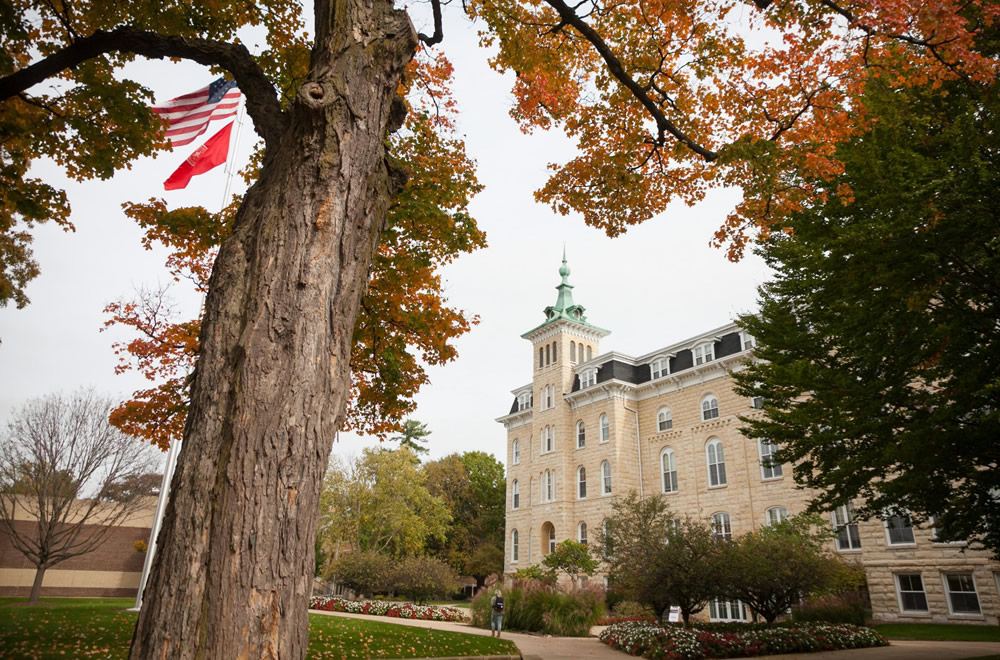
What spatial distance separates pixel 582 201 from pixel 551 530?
111 ft

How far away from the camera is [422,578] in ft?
92.0

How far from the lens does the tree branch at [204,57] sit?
4312 millimetres

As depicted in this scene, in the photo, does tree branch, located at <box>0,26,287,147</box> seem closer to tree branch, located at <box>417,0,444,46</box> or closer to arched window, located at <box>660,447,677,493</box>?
tree branch, located at <box>417,0,444,46</box>

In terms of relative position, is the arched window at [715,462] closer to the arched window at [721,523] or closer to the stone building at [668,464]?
the stone building at [668,464]

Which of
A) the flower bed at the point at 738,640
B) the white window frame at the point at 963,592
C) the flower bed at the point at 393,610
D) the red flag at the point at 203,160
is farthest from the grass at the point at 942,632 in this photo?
the red flag at the point at 203,160

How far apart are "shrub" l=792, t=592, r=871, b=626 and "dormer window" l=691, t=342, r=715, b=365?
13.4 m

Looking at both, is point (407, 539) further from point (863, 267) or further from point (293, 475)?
point (293, 475)

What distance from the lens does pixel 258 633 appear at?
259cm

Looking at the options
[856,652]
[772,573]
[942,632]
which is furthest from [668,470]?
[856,652]

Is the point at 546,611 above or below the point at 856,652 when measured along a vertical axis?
above

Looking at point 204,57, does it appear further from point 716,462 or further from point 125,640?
point 716,462

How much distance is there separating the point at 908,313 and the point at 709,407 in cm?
2309

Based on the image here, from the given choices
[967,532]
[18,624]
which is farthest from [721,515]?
[18,624]

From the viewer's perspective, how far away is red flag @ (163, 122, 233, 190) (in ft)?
41.4
